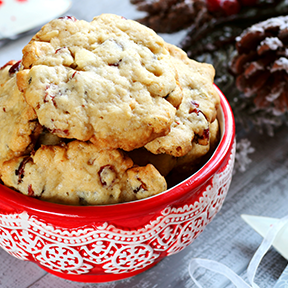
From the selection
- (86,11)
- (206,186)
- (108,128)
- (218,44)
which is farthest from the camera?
(86,11)

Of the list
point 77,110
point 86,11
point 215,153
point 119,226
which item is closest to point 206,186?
point 215,153

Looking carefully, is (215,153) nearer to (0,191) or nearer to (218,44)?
(0,191)

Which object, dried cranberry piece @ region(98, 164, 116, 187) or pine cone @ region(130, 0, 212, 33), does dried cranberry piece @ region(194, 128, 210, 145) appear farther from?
pine cone @ region(130, 0, 212, 33)

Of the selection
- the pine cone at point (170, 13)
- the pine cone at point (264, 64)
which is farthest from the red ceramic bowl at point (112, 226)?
the pine cone at point (170, 13)

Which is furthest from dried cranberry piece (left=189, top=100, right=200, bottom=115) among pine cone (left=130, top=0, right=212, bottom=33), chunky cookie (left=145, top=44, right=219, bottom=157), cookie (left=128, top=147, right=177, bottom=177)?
pine cone (left=130, top=0, right=212, bottom=33)

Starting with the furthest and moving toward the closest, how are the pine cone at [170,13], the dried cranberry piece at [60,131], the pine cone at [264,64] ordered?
1. the pine cone at [170,13]
2. the pine cone at [264,64]
3. the dried cranberry piece at [60,131]

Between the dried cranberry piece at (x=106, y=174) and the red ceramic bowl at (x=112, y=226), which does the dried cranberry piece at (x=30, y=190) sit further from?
the dried cranberry piece at (x=106, y=174)
